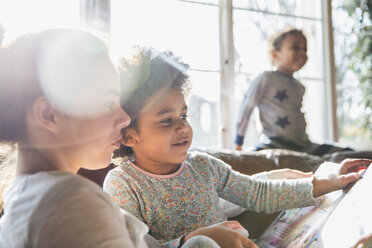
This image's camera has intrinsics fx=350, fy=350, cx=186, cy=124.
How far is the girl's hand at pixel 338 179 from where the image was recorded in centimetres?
79

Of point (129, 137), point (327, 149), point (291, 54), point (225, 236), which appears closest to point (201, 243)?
point (225, 236)

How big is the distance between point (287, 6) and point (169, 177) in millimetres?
2092

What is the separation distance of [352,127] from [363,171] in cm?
221

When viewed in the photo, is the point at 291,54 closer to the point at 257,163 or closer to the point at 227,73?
the point at 227,73

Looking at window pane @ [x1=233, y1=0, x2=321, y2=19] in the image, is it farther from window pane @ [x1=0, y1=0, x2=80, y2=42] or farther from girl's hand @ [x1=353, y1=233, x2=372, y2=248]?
girl's hand @ [x1=353, y1=233, x2=372, y2=248]

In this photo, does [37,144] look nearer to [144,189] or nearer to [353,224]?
[144,189]

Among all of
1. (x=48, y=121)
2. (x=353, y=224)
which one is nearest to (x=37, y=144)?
(x=48, y=121)

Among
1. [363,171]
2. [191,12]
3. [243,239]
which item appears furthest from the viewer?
A: [191,12]

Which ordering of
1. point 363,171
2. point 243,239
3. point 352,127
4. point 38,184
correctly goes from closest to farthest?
point 38,184 → point 243,239 → point 363,171 → point 352,127

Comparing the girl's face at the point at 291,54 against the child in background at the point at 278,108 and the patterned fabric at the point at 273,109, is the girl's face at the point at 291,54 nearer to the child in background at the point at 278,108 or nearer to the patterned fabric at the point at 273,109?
the child in background at the point at 278,108

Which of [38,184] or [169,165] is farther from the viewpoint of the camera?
[169,165]

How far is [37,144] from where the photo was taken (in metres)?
0.53

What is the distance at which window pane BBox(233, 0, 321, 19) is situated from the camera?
234 cm

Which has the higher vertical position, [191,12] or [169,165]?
[191,12]
